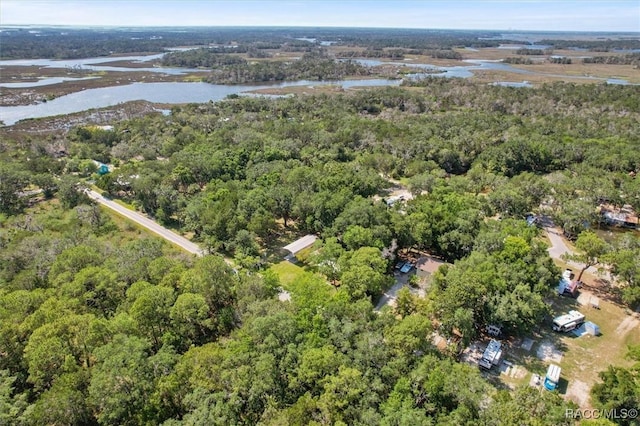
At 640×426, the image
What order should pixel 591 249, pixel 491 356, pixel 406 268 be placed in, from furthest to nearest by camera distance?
pixel 406 268 → pixel 591 249 → pixel 491 356

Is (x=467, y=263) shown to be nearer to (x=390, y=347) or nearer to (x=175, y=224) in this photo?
(x=390, y=347)

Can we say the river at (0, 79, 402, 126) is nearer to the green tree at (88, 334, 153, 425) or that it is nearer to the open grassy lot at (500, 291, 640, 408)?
the green tree at (88, 334, 153, 425)

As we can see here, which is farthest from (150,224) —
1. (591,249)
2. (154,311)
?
(591,249)

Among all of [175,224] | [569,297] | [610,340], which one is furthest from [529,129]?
[175,224]

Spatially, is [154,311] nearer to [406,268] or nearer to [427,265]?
[406,268]

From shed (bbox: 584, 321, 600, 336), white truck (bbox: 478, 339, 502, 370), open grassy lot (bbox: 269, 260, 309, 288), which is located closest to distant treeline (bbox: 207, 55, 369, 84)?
open grassy lot (bbox: 269, 260, 309, 288)

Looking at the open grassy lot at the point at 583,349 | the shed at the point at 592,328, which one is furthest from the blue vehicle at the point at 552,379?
the shed at the point at 592,328
